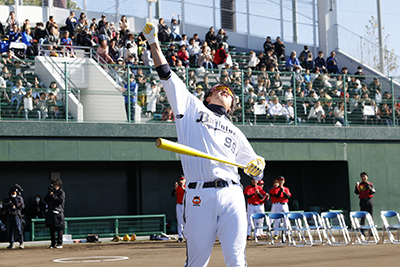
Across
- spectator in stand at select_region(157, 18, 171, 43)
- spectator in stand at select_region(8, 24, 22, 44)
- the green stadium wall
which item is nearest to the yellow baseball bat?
the green stadium wall

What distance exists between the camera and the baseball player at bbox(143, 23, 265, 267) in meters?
5.12

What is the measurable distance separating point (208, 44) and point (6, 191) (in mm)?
11090

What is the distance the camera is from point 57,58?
20281mm

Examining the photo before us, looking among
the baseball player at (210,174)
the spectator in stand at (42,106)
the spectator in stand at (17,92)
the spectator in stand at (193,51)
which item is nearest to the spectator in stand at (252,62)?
the spectator in stand at (193,51)

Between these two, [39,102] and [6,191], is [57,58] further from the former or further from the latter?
[6,191]

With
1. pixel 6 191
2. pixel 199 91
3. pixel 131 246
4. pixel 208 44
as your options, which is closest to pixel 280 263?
pixel 131 246

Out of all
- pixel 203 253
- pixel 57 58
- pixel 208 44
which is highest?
pixel 208 44

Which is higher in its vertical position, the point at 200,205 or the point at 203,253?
the point at 200,205

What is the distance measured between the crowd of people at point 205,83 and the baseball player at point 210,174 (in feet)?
43.7

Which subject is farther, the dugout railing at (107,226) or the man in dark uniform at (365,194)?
the man in dark uniform at (365,194)

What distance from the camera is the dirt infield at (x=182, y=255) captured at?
11.4 metres

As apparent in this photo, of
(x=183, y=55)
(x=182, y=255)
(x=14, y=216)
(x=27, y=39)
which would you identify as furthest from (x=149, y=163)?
(x=182, y=255)

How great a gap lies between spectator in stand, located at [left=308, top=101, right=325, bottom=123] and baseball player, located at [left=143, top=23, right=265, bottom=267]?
1623 cm

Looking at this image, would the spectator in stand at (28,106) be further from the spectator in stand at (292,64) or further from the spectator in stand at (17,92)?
the spectator in stand at (292,64)
